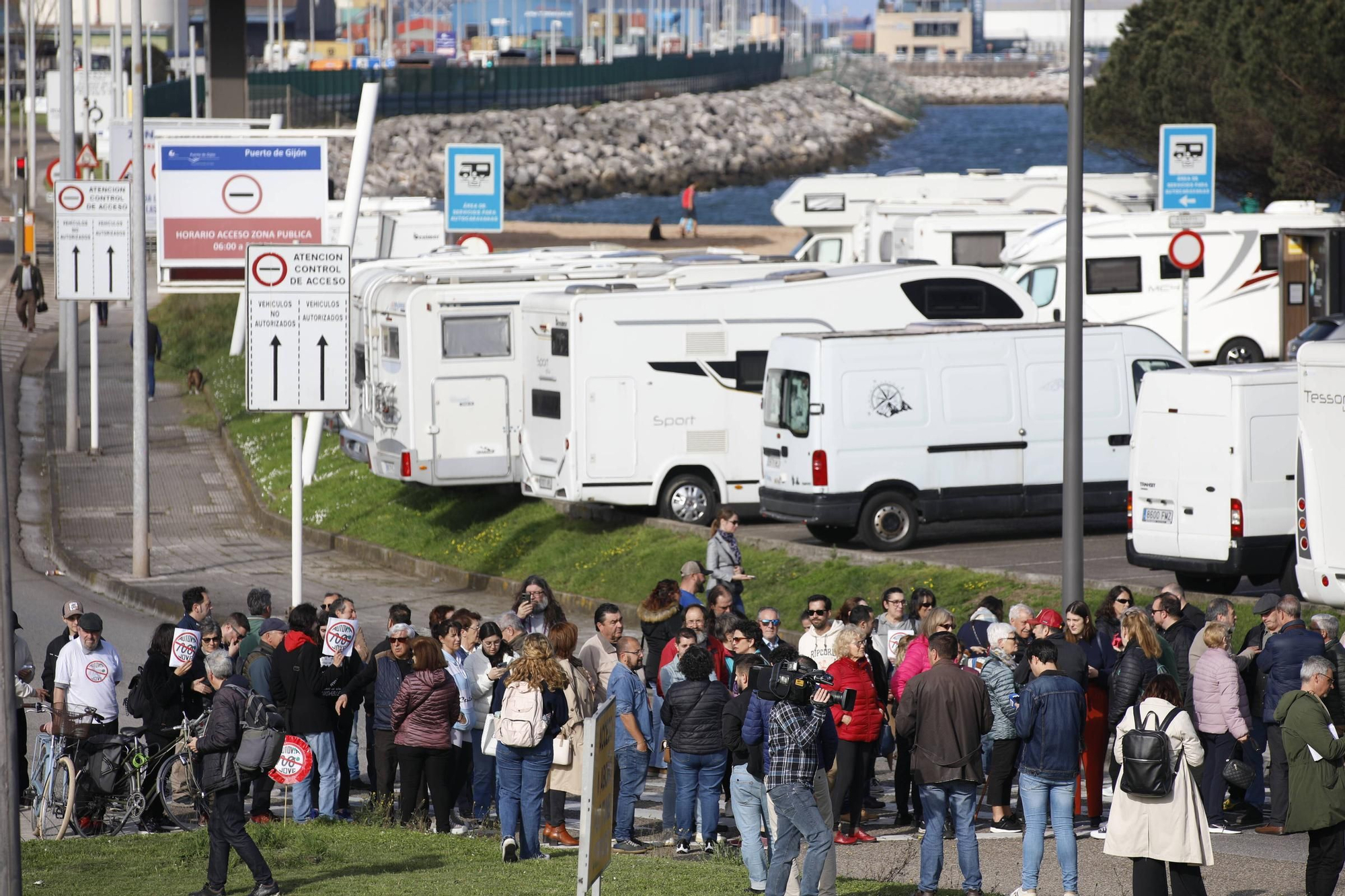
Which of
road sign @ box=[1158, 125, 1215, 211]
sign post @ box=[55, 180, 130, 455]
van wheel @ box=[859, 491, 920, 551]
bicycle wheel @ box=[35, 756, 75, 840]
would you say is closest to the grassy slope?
van wheel @ box=[859, 491, 920, 551]

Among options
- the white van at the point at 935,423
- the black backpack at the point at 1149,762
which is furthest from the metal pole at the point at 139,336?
the black backpack at the point at 1149,762

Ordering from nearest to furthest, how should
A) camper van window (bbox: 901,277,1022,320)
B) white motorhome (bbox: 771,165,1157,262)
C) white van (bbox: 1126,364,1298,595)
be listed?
white van (bbox: 1126,364,1298,595)
camper van window (bbox: 901,277,1022,320)
white motorhome (bbox: 771,165,1157,262)

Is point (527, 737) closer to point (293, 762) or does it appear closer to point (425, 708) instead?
point (425, 708)

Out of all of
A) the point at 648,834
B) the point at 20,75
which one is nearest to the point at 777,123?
the point at 20,75

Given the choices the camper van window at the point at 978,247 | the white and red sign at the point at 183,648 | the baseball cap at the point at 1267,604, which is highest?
the camper van window at the point at 978,247

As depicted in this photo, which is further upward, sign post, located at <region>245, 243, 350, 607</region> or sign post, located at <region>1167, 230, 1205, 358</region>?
sign post, located at <region>1167, 230, 1205, 358</region>

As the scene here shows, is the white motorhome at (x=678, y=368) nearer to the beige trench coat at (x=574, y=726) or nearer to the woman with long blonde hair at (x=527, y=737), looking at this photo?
the beige trench coat at (x=574, y=726)

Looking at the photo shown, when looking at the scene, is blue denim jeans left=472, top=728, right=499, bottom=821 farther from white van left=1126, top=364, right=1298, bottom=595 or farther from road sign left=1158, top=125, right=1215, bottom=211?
road sign left=1158, top=125, right=1215, bottom=211

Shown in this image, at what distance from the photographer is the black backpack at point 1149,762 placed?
8.99 meters

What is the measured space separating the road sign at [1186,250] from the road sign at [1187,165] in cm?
100

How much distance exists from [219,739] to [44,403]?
2494cm

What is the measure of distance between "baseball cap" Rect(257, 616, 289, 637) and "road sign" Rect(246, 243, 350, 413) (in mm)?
1916

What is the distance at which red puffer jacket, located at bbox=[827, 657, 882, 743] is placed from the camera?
1154 centimetres

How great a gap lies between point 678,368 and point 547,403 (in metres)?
1.62
